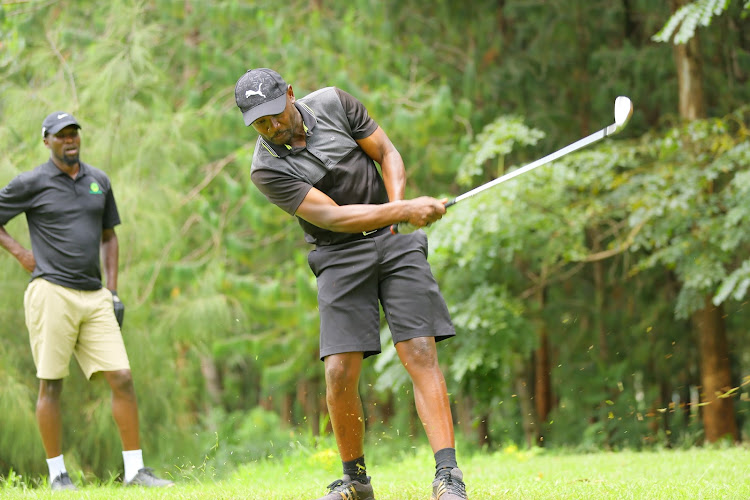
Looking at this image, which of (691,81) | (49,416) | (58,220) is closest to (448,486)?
(49,416)

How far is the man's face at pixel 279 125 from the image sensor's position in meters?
3.77

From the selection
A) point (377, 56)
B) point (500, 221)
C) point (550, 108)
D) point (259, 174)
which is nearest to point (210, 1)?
point (377, 56)

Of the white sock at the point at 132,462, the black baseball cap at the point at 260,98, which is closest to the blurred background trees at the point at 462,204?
the white sock at the point at 132,462

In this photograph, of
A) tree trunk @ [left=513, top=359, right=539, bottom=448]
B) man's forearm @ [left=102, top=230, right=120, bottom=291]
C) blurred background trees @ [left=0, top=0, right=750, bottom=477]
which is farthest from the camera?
tree trunk @ [left=513, top=359, right=539, bottom=448]

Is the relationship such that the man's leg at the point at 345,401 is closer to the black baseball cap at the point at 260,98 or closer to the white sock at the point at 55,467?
the black baseball cap at the point at 260,98

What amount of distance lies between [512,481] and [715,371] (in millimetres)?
5192

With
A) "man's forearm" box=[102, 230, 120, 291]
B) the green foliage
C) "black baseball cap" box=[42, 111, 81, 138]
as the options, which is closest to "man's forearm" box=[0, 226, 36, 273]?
"man's forearm" box=[102, 230, 120, 291]

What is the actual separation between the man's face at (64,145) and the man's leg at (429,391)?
252cm

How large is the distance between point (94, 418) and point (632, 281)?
716 centimetres

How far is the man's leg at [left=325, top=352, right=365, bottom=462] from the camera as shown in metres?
3.91

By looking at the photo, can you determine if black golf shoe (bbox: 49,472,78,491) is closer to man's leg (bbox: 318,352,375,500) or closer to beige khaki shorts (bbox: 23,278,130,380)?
beige khaki shorts (bbox: 23,278,130,380)

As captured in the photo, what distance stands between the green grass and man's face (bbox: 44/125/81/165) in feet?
6.22

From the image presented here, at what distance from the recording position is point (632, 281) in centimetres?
1146

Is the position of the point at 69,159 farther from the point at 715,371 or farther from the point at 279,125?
the point at 715,371
